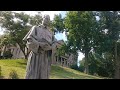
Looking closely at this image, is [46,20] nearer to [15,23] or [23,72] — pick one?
[23,72]

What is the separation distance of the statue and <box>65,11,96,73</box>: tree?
2037cm

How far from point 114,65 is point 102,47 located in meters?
2.08

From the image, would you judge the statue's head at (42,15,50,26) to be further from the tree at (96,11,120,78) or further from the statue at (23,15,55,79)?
the tree at (96,11,120,78)

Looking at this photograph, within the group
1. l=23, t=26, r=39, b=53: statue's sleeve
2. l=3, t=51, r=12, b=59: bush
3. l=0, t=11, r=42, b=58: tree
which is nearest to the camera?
l=23, t=26, r=39, b=53: statue's sleeve

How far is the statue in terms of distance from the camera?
4.85 meters

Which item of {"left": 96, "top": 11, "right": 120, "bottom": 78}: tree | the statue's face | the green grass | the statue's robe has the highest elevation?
{"left": 96, "top": 11, "right": 120, "bottom": 78}: tree

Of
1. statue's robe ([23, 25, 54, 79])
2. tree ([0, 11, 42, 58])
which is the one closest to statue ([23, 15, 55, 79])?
statue's robe ([23, 25, 54, 79])

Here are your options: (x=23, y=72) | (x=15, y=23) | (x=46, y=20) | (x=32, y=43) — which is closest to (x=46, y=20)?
(x=46, y=20)

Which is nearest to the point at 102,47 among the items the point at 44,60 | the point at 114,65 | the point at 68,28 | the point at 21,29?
the point at 114,65

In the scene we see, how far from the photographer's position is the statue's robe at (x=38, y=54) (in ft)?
15.9

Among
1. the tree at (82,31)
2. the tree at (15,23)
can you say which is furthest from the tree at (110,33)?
the tree at (15,23)
